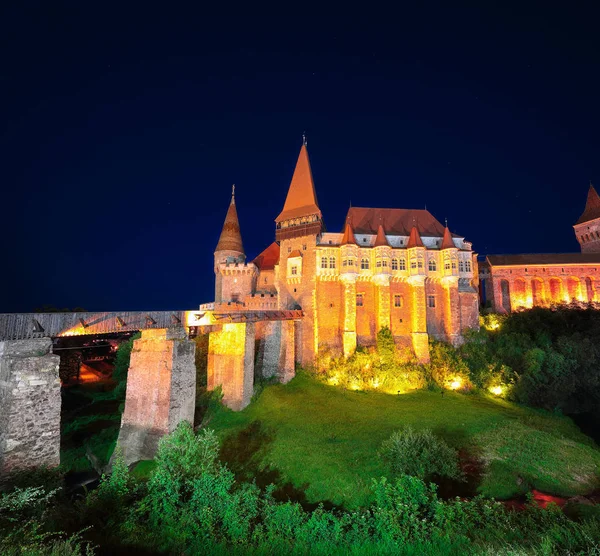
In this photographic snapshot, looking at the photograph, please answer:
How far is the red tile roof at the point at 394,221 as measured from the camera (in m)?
39.8

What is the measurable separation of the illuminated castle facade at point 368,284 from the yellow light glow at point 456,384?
11.0 feet

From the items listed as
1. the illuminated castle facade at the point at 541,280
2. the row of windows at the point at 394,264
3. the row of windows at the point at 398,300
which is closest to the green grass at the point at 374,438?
the row of windows at the point at 398,300

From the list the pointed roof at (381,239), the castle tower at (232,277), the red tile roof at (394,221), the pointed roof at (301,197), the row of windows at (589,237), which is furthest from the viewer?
the row of windows at (589,237)

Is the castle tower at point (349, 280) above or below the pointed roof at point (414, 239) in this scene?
below

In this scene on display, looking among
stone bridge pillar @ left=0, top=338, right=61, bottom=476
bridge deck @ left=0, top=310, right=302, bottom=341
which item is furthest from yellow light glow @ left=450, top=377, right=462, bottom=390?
stone bridge pillar @ left=0, top=338, right=61, bottom=476

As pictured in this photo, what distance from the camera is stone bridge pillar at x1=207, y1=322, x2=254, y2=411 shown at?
25.8 metres

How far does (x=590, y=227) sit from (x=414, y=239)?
34878mm

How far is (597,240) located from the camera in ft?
166

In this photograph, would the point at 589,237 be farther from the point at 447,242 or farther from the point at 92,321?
the point at 92,321

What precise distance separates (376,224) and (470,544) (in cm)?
3360

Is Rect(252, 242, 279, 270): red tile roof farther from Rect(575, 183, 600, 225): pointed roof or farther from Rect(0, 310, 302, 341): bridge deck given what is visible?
Rect(575, 183, 600, 225): pointed roof

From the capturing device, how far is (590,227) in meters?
51.6

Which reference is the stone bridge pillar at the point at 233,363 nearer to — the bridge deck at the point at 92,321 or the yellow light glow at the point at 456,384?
the bridge deck at the point at 92,321

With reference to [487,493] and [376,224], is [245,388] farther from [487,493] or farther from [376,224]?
[376,224]
